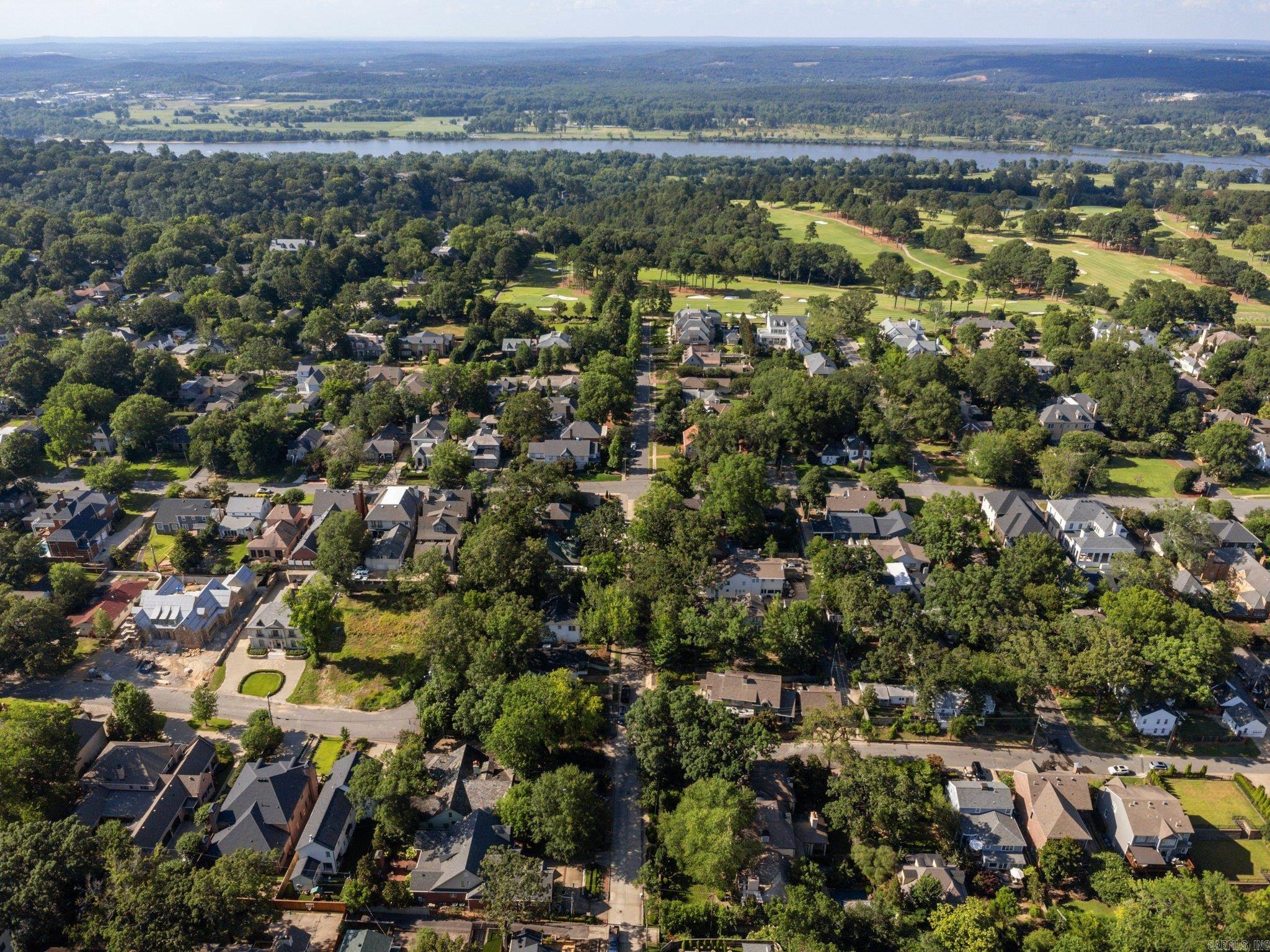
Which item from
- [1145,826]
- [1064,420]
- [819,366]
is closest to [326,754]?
[1145,826]

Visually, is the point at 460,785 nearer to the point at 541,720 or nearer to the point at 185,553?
the point at 541,720

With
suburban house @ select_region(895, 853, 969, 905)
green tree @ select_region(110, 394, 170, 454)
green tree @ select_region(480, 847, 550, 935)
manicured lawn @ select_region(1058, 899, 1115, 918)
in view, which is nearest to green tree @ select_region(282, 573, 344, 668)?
green tree @ select_region(480, 847, 550, 935)

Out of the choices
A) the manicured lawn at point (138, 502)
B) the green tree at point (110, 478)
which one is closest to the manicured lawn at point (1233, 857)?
the manicured lawn at point (138, 502)

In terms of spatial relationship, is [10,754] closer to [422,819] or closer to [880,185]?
[422,819]

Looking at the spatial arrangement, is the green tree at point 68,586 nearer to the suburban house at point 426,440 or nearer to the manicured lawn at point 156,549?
the manicured lawn at point 156,549

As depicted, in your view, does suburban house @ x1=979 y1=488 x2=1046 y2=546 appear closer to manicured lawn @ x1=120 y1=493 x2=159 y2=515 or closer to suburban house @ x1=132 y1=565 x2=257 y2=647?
suburban house @ x1=132 y1=565 x2=257 y2=647
